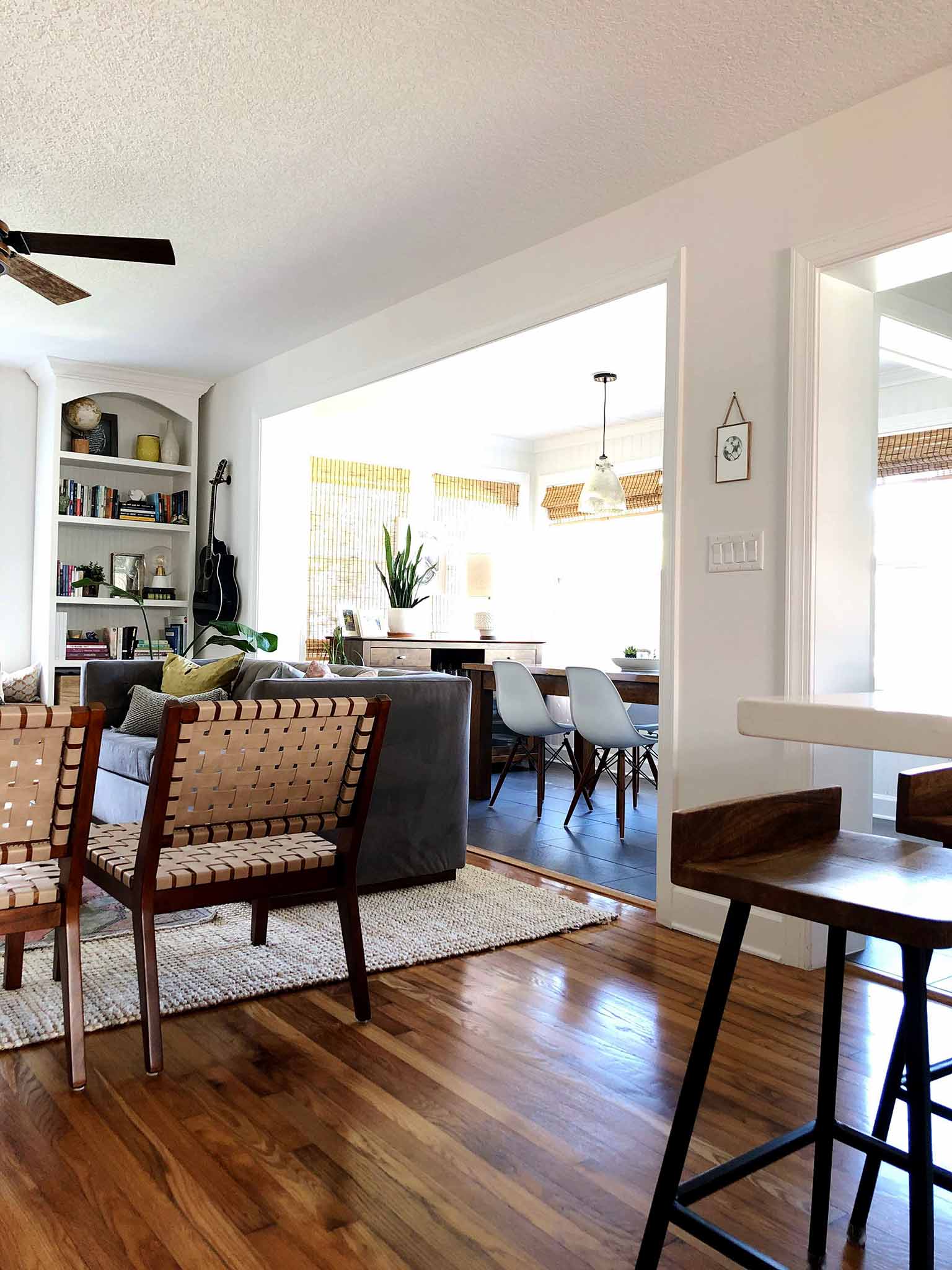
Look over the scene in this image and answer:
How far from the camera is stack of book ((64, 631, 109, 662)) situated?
6133mm

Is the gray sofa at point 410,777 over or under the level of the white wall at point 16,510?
under

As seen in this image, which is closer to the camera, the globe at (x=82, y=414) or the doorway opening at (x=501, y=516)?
the doorway opening at (x=501, y=516)

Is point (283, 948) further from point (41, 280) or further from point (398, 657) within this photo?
point (398, 657)

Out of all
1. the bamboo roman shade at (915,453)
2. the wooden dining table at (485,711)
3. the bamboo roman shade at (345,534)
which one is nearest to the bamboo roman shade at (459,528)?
the bamboo roman shade at (345,534)

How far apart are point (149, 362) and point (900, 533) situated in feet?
14.6

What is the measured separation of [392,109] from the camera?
2998 millimetres

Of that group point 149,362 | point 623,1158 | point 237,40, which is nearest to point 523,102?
point 237,40

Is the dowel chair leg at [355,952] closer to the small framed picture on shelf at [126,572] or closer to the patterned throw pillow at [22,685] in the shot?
the patterned throw pillow at [22,685]

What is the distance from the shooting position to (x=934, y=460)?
531cm

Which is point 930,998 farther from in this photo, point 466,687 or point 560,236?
point 560,236

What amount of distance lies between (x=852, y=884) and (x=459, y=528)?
6523 millimetres

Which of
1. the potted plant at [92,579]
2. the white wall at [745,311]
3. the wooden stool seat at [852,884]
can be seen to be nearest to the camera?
the wooden stool seat at [852,884]

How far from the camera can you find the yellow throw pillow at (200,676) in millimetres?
4246

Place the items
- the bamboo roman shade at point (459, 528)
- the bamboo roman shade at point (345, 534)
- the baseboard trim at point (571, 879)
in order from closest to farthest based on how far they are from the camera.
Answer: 1. the baseboard trim at point (571, 879)
2. the bamboo roman shade at point (345, 534)
3. the bamboo roman shade at point (459, 528)
